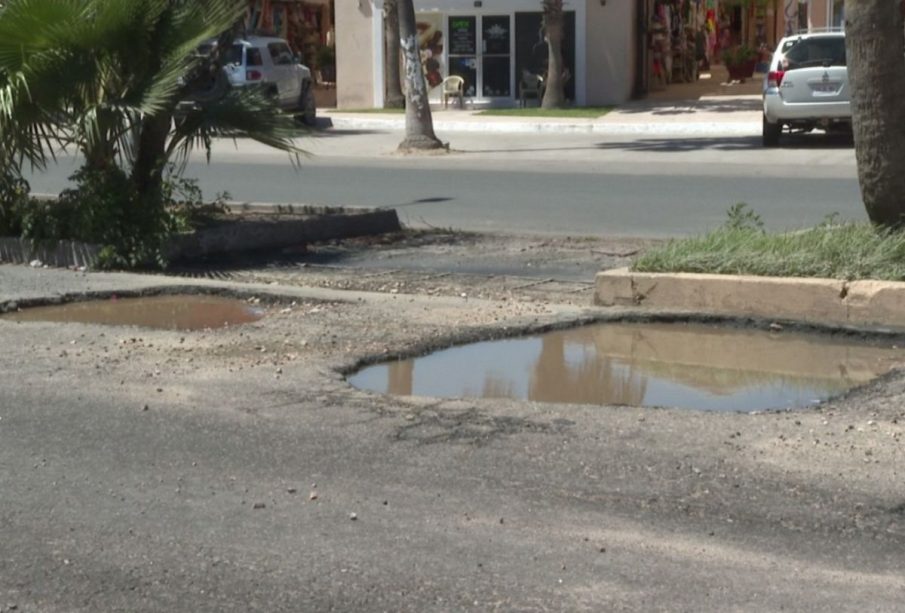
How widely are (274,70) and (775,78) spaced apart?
12232 millimetres

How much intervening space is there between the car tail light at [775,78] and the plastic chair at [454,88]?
1257cm

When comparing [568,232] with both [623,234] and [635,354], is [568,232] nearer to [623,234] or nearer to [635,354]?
[623,234]

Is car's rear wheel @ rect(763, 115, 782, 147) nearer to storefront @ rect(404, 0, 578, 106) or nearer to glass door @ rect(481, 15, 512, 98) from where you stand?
storefront @ rect(404, 0, 578, 106)

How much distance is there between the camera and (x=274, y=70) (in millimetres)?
32188

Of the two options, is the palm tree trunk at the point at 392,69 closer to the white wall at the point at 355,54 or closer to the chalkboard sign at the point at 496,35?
the white wall at the point at 355,54

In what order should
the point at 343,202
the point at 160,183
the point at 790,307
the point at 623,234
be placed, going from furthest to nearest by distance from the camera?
the point at 343,202 < the point at 623,234 < the point at 160,183 < the point at 790,307

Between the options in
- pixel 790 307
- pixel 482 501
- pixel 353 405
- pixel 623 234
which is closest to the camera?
pixel 482 501

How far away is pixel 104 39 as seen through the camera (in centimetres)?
1233

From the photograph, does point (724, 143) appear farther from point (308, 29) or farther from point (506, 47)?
point (308, 29)

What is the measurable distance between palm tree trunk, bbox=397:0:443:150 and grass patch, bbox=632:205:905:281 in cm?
1433

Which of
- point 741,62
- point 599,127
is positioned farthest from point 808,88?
point 741,62

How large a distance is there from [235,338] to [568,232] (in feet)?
19.2

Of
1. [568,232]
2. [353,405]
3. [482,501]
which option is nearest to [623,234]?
[568,232]

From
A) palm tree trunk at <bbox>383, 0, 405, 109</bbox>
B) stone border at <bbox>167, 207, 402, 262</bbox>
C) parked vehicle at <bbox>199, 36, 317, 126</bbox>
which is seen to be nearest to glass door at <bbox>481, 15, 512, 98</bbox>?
palm tree trunk at <bbox>383, 0, 405, 109</bbox>
